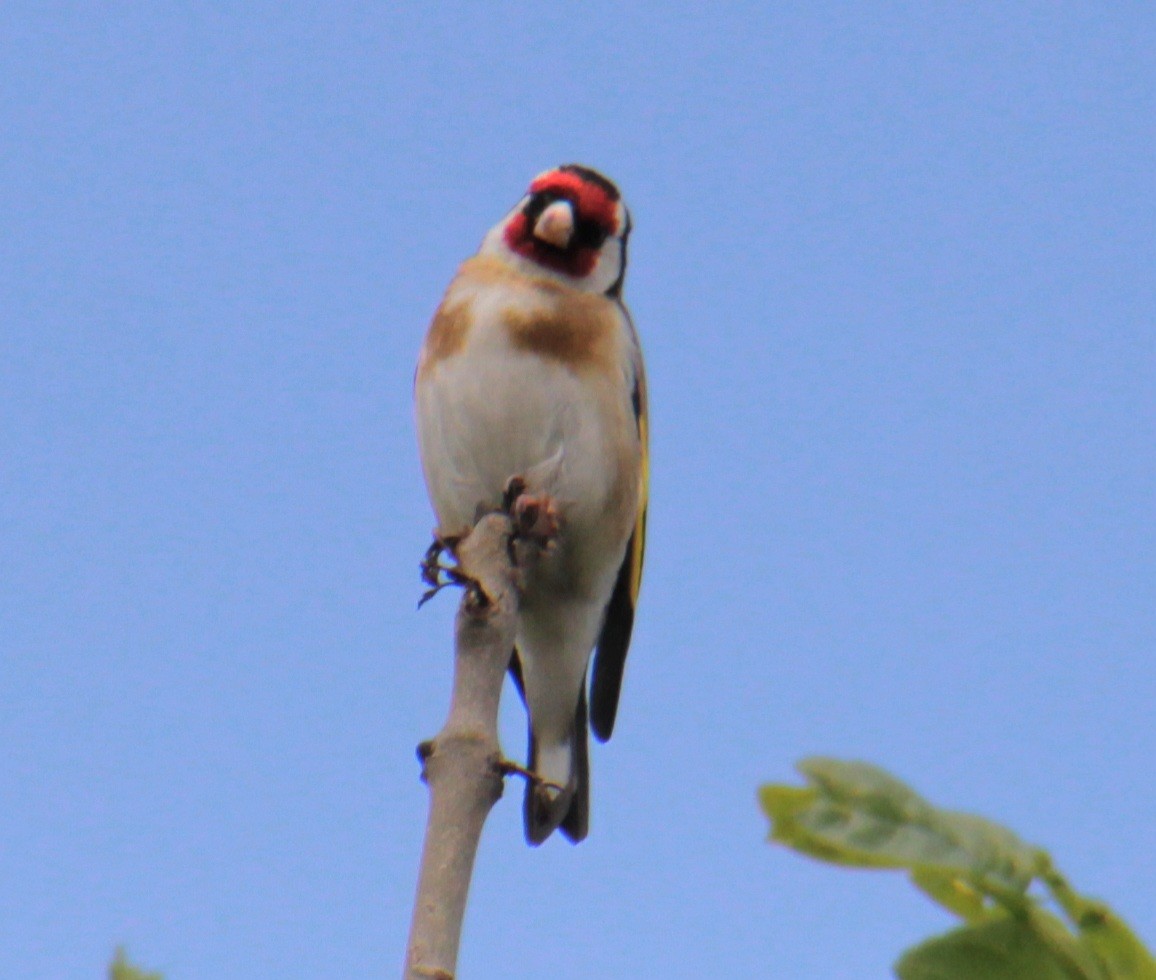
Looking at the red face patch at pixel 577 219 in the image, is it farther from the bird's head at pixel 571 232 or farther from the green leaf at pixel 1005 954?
the green leaf at pixel 1005 954

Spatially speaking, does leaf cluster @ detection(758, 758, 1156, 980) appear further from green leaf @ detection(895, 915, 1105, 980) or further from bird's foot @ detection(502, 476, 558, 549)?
bird's foot @ detection(502, 476, 558, 549)

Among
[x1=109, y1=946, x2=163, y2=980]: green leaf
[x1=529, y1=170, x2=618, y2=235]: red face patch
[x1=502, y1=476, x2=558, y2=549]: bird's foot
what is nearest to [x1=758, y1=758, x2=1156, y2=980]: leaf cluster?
[x1=109, y1=946, x2=163, y2=980]: green leaf

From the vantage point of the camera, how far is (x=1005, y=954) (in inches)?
43.3

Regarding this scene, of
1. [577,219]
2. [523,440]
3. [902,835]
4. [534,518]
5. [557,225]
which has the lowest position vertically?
[902,835]

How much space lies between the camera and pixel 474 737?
196 cm

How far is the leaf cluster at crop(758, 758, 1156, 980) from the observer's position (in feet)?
3.47

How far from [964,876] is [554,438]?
4.43m

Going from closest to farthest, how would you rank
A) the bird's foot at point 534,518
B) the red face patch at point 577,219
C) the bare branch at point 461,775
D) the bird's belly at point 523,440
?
the bare branch at point 461,775, the bird's foot at point 534,518, the bird's belly at point 523,440, the red face patch at point 577,219

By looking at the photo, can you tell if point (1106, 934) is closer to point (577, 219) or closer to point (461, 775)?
point (461, 775)

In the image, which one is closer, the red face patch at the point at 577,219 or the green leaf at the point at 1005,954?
the green leaf at the point at 1005,954

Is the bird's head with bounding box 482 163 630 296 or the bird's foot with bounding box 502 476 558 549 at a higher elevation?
the bird's head with bounding box 482 163 630 296

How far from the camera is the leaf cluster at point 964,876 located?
41.6 inches

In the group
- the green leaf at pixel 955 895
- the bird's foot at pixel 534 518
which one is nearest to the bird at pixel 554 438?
the bird's foot at pixel 534 518

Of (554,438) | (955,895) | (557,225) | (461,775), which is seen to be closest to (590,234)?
(557,225)
